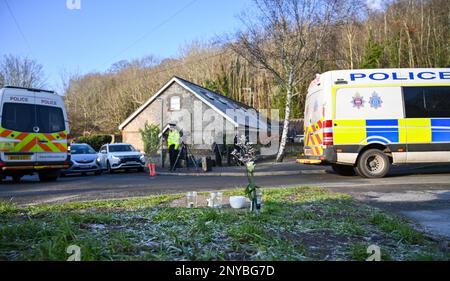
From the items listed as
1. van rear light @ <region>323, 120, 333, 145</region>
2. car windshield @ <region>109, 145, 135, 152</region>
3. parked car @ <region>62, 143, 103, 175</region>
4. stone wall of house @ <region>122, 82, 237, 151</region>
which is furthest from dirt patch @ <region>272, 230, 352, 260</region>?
stone wall of house @ <region>122, 82, 237, 151</region>

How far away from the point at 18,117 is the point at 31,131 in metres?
0.54

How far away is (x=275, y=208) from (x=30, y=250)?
9.47 feet

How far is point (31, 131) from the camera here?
11211mm

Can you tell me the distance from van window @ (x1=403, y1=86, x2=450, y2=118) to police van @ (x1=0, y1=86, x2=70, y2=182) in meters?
10.9

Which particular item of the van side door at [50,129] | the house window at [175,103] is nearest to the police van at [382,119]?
the van side door at [50,129]

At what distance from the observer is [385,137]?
10.7 metres

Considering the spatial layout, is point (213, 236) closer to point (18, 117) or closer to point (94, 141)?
point (18, 117)

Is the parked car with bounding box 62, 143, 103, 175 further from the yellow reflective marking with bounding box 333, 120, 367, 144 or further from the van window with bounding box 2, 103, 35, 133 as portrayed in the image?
the yellow reflective marking with bounding box 333, 120, 367, 144

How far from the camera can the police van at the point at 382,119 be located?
34.9 ft

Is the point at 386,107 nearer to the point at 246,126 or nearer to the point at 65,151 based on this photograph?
the point at 65,151

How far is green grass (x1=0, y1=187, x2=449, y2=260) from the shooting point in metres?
2.82

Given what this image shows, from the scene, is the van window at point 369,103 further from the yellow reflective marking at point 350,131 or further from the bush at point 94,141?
the bush at point 94,141

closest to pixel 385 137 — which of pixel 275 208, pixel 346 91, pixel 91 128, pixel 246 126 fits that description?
pixel 346 91
